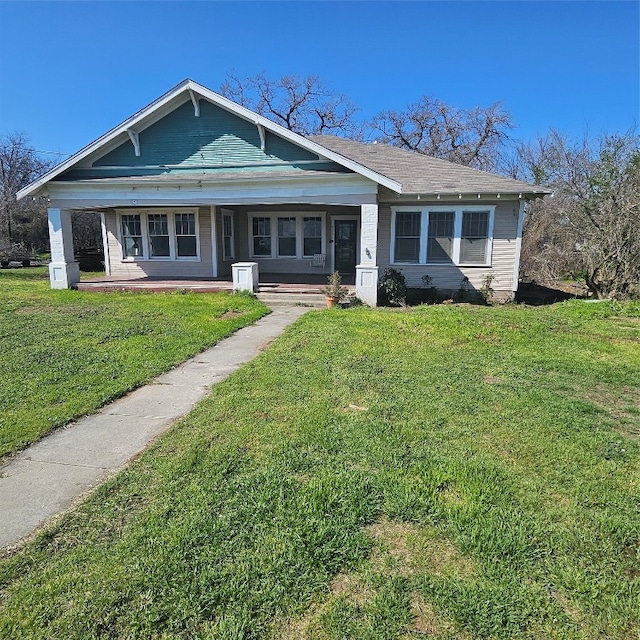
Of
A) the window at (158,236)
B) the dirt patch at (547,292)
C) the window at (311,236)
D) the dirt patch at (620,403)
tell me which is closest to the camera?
the dirt patch at (620,403)

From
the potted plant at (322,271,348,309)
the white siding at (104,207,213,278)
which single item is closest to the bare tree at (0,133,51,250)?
the white siding at (104,207,213,278)

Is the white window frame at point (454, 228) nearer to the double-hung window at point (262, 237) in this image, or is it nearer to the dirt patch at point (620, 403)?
the double-hung window at point (262, 237)

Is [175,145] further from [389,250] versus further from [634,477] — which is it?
[634,477]

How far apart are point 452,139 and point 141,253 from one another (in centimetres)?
2652

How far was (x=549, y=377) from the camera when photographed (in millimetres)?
5684

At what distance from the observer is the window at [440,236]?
42.2 ft

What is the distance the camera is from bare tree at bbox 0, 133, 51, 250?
26.8 meters

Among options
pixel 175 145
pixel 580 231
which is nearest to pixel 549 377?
pixel 580 231

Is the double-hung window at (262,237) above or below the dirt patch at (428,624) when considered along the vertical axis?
above

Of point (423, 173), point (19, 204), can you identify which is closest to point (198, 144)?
point (423, 173)

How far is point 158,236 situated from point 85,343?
8972mm

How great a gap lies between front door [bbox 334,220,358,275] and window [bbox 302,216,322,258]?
57 centimetres

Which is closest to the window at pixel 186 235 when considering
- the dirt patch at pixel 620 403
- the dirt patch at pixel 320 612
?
the dirt patch at pixel 620 403

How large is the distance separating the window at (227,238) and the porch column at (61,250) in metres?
4.63
